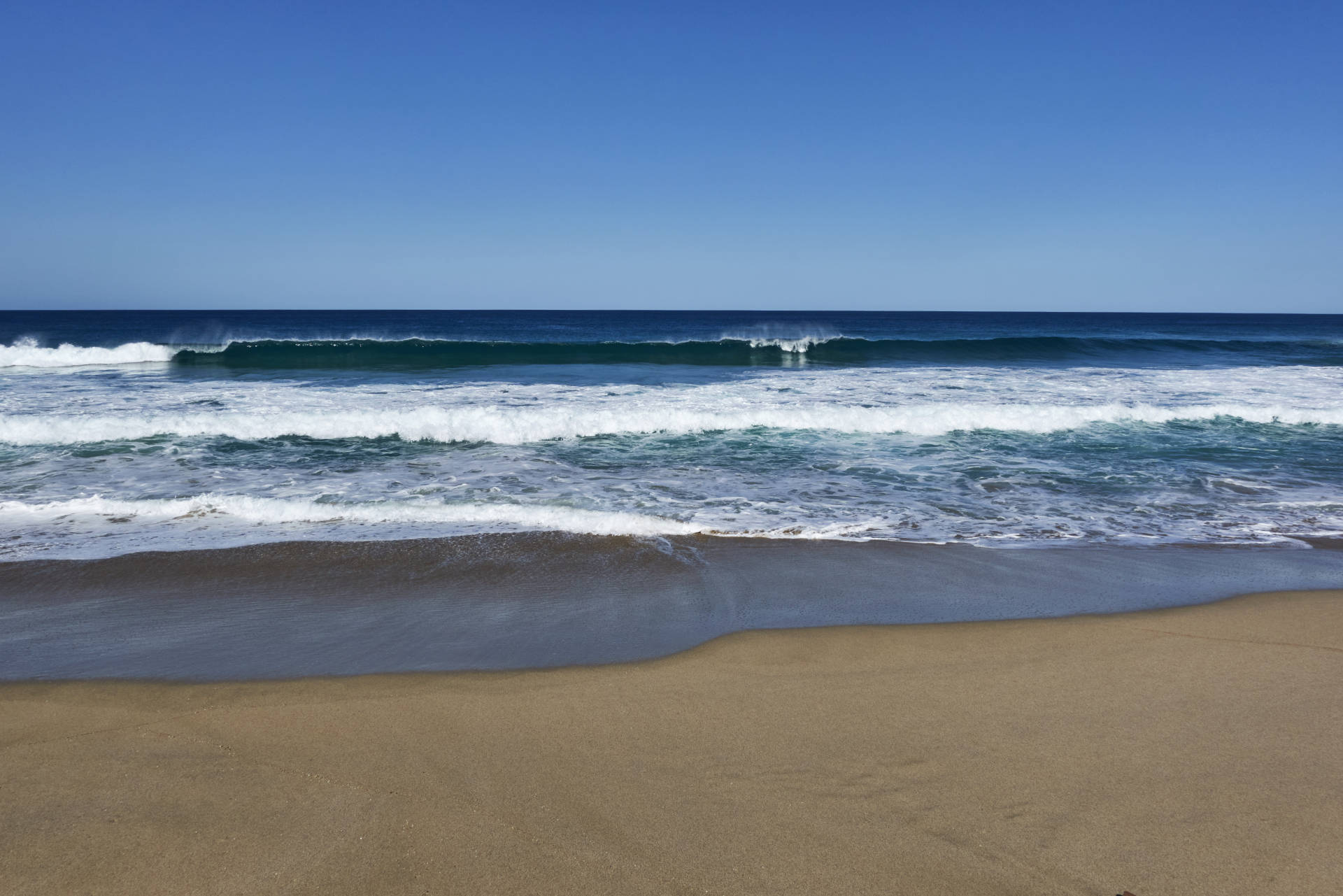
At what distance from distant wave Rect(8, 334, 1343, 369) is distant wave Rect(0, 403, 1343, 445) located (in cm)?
1100

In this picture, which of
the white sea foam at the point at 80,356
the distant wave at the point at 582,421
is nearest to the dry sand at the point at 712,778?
the distant wave at the point at 582,421

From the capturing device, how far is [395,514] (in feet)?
20.3

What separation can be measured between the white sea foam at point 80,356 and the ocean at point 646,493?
5570mm

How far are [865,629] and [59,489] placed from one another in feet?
24.2

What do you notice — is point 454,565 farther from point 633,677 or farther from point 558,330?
point 558,330

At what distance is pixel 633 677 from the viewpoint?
3.31 m

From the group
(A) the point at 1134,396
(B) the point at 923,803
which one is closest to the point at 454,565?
(B) the point at 923,803

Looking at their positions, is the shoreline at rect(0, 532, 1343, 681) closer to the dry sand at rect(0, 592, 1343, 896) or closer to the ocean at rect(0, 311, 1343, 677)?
the ocean at rect(0, 311, 1343, 677)

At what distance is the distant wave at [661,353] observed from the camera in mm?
21875

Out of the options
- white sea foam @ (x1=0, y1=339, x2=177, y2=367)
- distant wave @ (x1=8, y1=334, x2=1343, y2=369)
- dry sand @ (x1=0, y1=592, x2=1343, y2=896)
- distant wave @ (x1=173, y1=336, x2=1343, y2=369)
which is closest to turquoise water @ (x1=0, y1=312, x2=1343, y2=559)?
white sea foam @ (x1=0, y1=339, x2=177, y2=367)

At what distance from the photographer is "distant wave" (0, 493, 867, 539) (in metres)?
5.79

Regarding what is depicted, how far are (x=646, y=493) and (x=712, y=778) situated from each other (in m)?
4.56

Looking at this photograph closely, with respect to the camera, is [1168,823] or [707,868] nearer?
[707,868]

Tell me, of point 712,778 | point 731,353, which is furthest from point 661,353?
point 712,778
